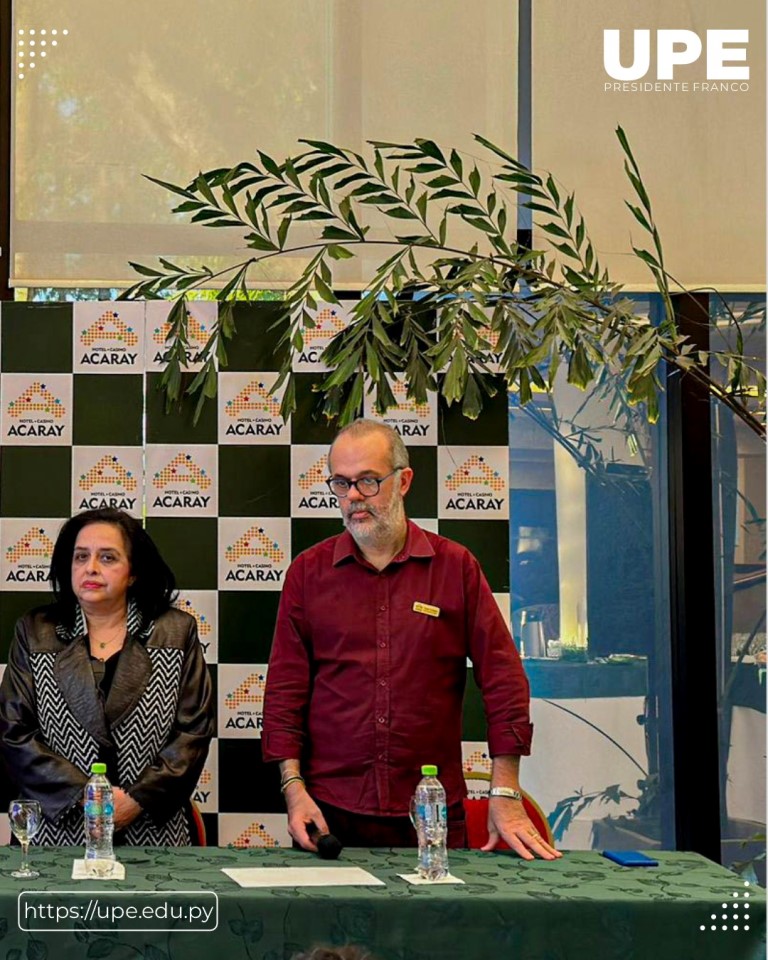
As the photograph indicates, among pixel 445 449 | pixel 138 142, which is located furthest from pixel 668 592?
pixel 138 142

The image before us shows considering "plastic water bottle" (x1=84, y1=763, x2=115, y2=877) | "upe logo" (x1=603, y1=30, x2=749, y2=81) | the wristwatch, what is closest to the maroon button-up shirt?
the wristwatch

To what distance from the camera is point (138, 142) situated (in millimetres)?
4629

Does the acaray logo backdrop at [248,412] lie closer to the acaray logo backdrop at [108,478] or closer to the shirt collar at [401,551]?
the acaray logo backdrop at [108,478]

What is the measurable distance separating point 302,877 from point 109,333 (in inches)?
89.1

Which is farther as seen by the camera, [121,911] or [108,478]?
[108,478]

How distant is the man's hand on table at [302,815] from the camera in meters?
2.94

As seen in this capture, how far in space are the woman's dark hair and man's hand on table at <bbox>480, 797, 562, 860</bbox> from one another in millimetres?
1105

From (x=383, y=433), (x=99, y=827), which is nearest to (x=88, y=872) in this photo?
(x=99, y=827)

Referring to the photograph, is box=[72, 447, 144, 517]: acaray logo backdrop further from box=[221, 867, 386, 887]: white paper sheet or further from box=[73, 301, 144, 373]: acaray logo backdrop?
box=[221, 867, 386, 887]: white paper sheet

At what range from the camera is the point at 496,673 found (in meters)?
3.28

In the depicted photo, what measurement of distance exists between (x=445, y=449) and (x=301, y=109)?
1392mm

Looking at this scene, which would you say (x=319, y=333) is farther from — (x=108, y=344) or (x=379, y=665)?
(x=379, y=665)

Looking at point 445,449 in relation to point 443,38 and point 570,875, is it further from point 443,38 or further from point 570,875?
point 570,875

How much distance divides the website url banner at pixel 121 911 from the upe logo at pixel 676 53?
3.48m
